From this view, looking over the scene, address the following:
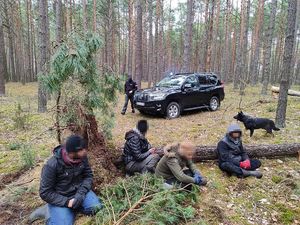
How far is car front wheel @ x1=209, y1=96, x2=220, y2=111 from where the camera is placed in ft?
42.0

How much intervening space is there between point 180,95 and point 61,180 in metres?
7.82

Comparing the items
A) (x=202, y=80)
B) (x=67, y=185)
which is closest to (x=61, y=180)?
(x=67, y=185)

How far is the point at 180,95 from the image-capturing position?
37.0 feet

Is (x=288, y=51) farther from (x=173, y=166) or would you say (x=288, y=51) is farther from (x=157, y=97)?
(x=173, y=166)

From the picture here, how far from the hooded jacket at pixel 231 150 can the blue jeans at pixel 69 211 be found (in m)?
2.86

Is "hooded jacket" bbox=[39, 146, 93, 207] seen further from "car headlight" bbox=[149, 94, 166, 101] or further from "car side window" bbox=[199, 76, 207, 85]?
"car side window" bbox=[199, 76, 207, 85]

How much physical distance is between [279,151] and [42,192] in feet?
17.2

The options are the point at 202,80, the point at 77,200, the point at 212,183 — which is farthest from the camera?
the point at 202,80

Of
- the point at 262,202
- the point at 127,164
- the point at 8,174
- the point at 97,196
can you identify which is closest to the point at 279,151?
the point at 262,202

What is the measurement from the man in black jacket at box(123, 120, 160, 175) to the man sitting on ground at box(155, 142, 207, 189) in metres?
0.42

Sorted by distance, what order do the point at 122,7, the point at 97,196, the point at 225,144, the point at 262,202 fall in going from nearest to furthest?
1. the point at 97,196
2. the point at 262,202
3. the point at 225,144
4. the point at 122,7

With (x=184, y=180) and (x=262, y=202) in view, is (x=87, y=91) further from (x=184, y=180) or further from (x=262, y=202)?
(x=262, y=202)

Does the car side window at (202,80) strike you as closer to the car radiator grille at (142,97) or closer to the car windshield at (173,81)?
the car windshield at (173,81)

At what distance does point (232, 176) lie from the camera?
5.72 metres
